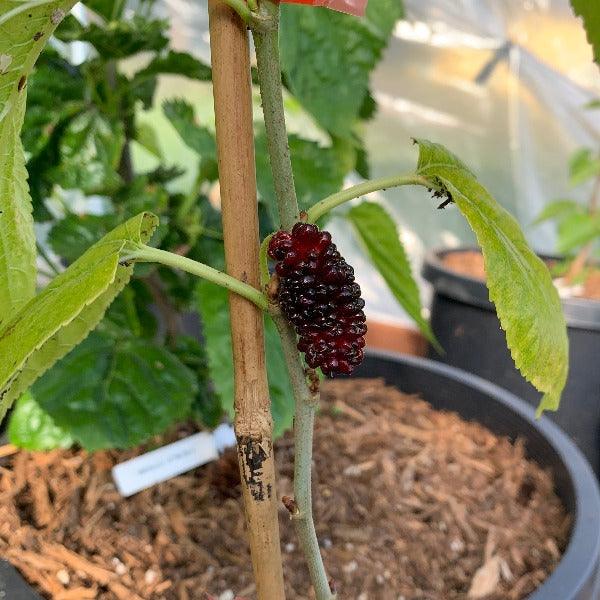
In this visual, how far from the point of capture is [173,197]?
0.60 metres

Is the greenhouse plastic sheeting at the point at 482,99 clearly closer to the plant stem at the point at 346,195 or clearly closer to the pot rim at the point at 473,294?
the pot rim at the point at 473,294

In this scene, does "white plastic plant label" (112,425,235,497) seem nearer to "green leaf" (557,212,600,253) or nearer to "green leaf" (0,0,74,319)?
"green leaf" (0,0,74,319)

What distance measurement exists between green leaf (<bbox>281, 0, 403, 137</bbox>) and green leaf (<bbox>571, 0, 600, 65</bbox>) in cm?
15

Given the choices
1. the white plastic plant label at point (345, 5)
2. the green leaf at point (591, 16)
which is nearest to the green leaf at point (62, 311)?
the white plastic plant label at point (345, 5)

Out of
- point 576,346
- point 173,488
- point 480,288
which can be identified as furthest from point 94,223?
point 576,346

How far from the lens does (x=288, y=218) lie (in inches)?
10.0

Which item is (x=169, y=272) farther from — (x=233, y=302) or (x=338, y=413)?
(x=233, y=302)

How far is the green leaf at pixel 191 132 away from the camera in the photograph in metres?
0.53

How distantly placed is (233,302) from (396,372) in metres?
0.53

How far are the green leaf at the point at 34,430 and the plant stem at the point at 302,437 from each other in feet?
1.03

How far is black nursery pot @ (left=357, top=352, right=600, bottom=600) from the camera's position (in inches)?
16.1

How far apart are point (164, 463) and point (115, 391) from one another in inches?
2.8

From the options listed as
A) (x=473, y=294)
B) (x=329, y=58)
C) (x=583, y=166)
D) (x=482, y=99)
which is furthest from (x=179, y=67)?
(x=482, y=99)

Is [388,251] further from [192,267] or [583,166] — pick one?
[583,166]
